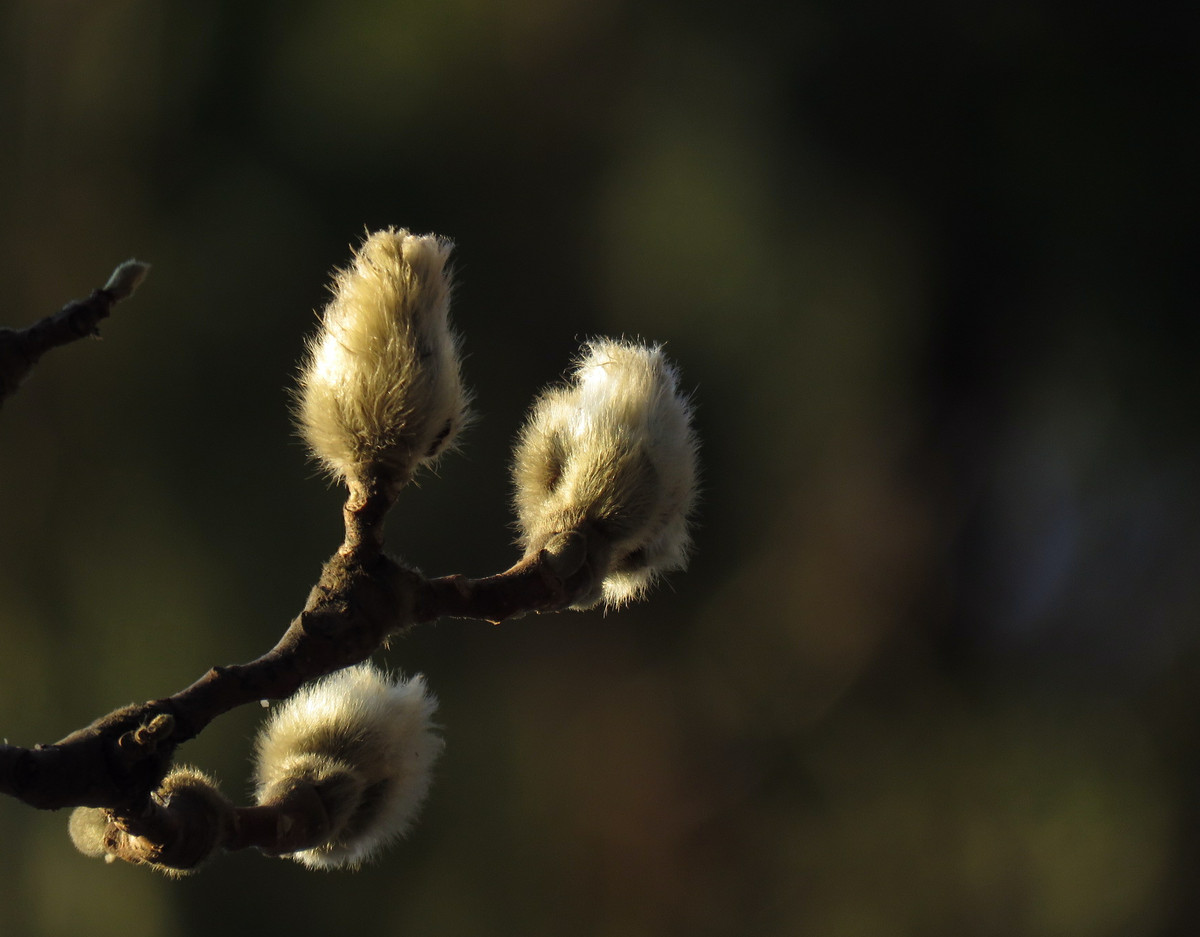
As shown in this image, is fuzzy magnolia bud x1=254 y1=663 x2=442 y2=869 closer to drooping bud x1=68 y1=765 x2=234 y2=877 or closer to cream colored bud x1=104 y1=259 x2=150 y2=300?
drooping bud x1=68 y1=765 x2=234 y2=877

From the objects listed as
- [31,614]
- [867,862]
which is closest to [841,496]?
[867,862]

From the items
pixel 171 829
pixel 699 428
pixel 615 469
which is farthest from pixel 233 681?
pixel 699 428

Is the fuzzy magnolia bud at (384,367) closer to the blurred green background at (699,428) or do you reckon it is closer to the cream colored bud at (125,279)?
the cream colored bud at (125,279)

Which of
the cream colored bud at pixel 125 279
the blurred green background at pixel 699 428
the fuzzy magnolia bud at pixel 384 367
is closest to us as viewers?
the cream colored bud at pixel 125 279

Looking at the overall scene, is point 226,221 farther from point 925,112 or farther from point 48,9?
point 925,112

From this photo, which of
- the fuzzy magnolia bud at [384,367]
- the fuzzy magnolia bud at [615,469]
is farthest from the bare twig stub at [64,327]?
the fuzzy magnolia bud at [615,469]

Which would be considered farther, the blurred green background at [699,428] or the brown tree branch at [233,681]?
the blurred green background at [699,428]

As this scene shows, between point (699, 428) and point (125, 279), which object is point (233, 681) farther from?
point (699, 428)
